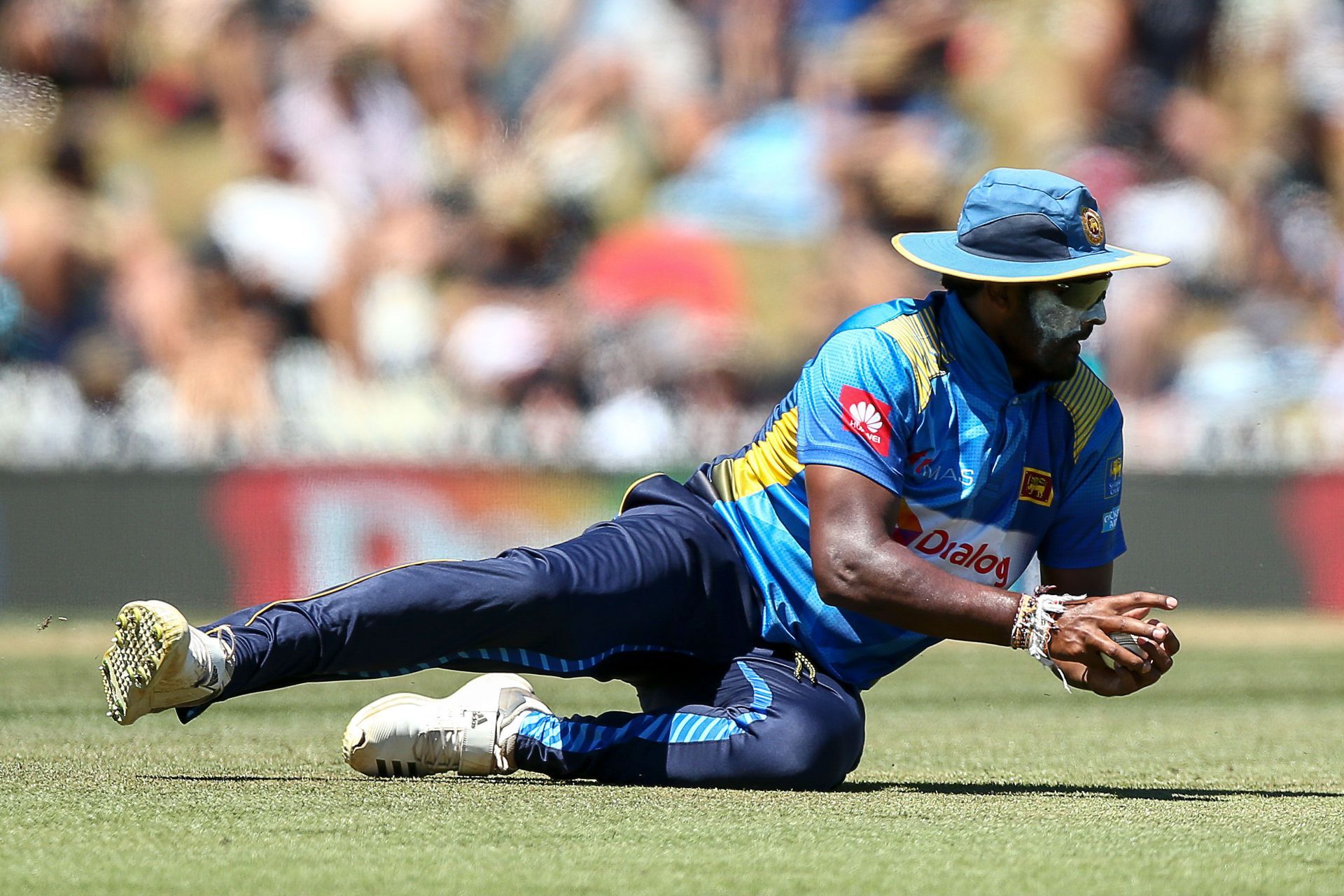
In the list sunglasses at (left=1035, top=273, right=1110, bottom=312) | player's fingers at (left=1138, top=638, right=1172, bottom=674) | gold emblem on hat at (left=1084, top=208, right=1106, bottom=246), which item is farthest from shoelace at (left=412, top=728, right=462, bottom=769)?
gold emblem on hat at (left=1084, top=208, right=1106, bottom=246)

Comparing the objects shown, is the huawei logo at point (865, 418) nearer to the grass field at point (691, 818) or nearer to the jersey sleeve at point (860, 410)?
the jersey sleeve at point (860, 410)

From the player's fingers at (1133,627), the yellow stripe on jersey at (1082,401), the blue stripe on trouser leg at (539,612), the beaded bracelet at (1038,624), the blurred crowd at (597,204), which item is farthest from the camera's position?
the blurred crowd at (597,204)

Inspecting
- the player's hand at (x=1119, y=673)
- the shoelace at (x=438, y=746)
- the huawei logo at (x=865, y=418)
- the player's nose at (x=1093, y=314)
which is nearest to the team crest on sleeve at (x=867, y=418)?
the huawei logo at (x=865, y=418)

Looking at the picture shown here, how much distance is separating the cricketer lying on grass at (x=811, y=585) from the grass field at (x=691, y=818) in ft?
0.48

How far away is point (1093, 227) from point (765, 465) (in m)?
0.90

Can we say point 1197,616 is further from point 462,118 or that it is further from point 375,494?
point 462,118

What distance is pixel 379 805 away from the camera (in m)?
3.35

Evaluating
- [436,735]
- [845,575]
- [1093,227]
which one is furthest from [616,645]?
[1093,227]

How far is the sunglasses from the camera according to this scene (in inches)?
147

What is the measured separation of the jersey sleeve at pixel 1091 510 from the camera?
4.05 metres

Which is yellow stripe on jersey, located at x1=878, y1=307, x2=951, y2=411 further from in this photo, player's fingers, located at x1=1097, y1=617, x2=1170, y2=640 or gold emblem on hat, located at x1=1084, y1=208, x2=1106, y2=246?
player's fingers, located at x1=1097, y1=617, x2=1170, y2=640

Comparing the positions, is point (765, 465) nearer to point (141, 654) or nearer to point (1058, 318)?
point (1058, 318)

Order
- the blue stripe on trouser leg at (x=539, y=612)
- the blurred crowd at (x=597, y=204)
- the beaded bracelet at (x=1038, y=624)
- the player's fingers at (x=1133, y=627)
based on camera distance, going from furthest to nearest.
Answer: the blurred crowd at (x=597, y=204) < the blue stripe on trouser leg at (x=539, y=612) < the beaded bracelet at (x=1038, y=624) < the player's fingers at (x=1133, y=627)

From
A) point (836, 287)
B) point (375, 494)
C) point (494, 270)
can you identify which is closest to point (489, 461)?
point (375, 494)
